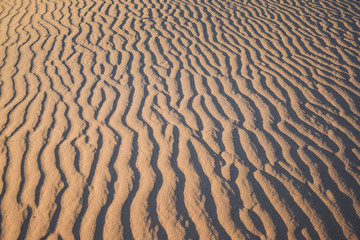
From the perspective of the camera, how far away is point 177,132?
2.70 metres

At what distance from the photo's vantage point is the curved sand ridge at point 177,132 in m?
1.97

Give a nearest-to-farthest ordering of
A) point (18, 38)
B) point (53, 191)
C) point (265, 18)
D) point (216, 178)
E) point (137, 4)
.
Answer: point (53, 191) < point (216, 178) < point (18, 38) < point (265, 18) < point (137, 4)

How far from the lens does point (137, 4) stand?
20.4ft

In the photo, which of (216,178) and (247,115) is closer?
(216,178)

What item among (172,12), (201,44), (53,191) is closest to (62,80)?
(53,191)

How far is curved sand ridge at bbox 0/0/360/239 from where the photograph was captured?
197 centimetres

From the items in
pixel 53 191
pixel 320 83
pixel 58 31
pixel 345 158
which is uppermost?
pixel 320 83

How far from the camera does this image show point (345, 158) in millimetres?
2455

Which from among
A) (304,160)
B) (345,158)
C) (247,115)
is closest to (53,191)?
(247,115)

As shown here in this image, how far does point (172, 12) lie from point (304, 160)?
491cm

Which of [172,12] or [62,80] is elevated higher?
[172,12]

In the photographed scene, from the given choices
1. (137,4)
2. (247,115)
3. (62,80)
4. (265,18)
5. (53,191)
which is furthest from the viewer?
(137,4)

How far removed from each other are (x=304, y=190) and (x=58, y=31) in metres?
5.16

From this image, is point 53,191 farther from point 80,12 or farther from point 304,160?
point 80,12
